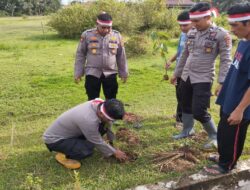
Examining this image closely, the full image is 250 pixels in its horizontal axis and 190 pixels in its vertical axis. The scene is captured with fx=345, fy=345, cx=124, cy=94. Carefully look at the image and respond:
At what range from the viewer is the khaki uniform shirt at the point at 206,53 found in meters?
3.83

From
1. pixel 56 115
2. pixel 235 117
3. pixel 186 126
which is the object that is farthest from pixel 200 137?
pixel 56 115

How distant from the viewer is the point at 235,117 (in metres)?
2.98

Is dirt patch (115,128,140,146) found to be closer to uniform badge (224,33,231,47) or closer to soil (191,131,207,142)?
soil (191,131,207,142)

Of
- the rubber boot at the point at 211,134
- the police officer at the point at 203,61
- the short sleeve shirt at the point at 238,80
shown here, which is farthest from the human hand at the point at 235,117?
the rubber boot at the point at 211,134

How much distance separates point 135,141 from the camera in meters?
4.34

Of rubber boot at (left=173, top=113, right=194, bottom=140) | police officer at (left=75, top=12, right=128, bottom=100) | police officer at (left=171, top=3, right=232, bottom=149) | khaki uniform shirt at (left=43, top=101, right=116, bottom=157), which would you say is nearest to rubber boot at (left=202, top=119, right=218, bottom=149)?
police officer at (left=171, top=3, right=232, bottom=149)

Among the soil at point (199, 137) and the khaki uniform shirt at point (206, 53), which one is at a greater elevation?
the khaki uniform shirt at point (206, 53)

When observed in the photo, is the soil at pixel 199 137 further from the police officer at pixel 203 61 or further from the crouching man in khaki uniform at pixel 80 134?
the crouching man in khaki uniform at pixel 80 134

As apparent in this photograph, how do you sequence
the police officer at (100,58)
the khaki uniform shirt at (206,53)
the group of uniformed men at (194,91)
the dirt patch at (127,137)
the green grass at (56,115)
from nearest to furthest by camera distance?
the group of uniformed men at (194,91), the green grass at (56,115), the khaki uniform shirt at (206,53), the dirt patch at (127,137), the police officer at (100,58)

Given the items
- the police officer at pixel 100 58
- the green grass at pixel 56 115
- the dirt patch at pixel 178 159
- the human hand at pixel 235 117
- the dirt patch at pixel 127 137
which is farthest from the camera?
the police officer at pixel 100 58

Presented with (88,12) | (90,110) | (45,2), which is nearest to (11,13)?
(45,2)

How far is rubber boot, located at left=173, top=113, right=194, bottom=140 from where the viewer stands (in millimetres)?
4398

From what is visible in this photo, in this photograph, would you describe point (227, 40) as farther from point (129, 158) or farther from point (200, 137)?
point (129, 158)

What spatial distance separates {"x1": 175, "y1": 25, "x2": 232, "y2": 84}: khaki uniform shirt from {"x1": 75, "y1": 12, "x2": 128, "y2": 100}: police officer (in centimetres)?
115
